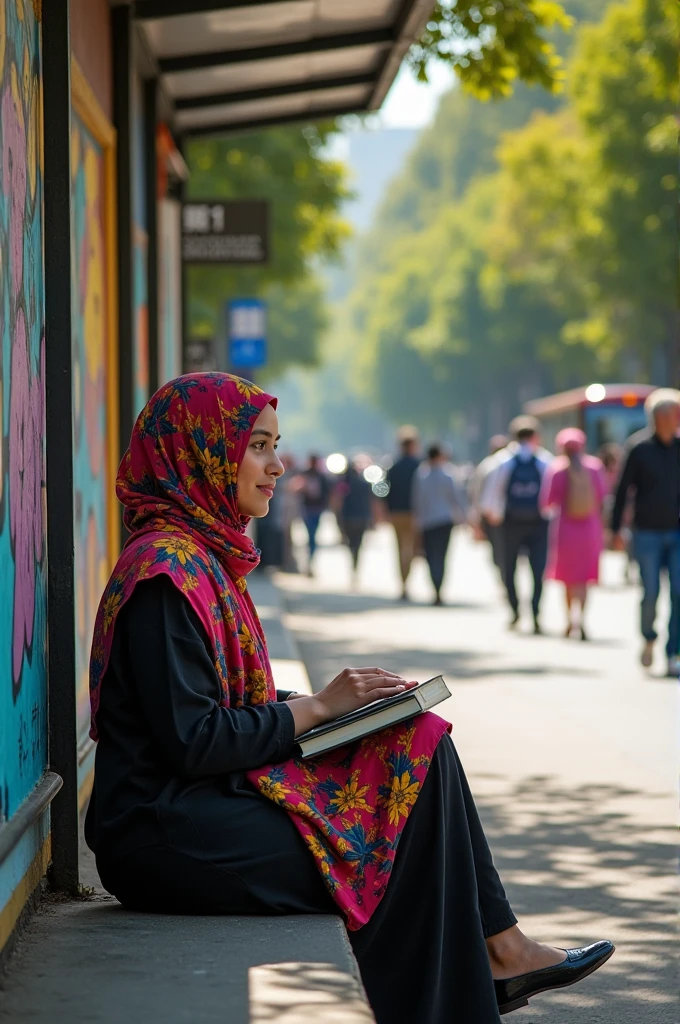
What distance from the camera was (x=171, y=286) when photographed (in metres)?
12.8

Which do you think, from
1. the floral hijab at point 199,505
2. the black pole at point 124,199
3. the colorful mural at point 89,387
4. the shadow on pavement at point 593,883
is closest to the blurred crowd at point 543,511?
the shadow on pavement at point 593,883

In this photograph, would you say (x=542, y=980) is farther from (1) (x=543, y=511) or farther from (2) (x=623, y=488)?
(1) (x=543, y=511)

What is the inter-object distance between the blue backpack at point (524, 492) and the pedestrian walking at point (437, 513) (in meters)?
3.35

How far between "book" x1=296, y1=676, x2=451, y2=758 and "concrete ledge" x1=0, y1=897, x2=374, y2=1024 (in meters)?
0.40

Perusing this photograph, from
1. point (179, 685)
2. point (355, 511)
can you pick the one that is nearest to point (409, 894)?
point (179, 685)

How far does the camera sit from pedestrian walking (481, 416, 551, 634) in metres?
16.0

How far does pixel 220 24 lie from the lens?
904cm

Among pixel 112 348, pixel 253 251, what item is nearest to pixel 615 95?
pixel 253 251

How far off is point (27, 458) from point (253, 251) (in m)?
10.0

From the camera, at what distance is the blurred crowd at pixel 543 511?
1260 cm

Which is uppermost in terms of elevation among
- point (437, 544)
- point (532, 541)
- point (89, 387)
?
point (89, 387)

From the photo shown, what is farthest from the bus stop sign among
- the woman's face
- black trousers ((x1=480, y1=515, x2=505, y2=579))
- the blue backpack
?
the woman's face

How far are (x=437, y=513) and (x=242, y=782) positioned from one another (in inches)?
618

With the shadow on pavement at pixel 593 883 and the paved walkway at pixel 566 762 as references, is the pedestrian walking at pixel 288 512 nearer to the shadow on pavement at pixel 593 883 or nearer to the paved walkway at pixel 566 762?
the paved walkway at pixel 566 762
